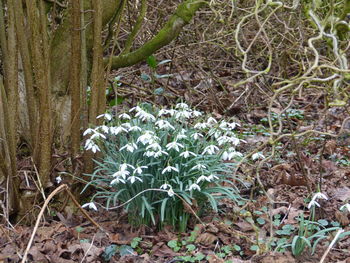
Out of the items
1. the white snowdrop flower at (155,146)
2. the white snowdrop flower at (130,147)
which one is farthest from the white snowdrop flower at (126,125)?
the white snowdrop flower at (155,146)

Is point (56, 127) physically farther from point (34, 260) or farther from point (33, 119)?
point (34, 260)

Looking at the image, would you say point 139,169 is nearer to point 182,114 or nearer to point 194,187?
point 194,187

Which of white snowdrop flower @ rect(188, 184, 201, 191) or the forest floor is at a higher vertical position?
white snowdrop flower @ rect(188, 184, 201, 191)

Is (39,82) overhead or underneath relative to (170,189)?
Result: overhead

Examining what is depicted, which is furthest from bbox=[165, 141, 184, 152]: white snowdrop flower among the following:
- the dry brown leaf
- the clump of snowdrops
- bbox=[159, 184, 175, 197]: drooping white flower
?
the dry brown leaf

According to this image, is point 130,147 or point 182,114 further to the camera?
point 182,114

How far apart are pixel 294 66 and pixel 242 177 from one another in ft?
11.7

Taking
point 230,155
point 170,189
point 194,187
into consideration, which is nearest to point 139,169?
point 170,189

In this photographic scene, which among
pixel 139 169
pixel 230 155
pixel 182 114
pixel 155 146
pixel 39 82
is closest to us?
pixel 139 169

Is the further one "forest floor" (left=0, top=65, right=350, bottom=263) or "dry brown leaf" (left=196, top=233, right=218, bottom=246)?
"dry brown leaf" (left=196, top=233, right=218, bottom=246)

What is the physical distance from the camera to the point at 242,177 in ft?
13.0

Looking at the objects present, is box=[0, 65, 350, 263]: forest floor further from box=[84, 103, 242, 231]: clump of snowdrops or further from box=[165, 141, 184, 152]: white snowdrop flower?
box=[165, 141, 184, 152]: white snowdrop flower

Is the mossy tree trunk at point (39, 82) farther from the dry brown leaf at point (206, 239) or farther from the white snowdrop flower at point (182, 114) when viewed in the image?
the dry brown leaf at point (206, 239)

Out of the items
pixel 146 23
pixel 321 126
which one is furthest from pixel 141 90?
pixel 321 126
